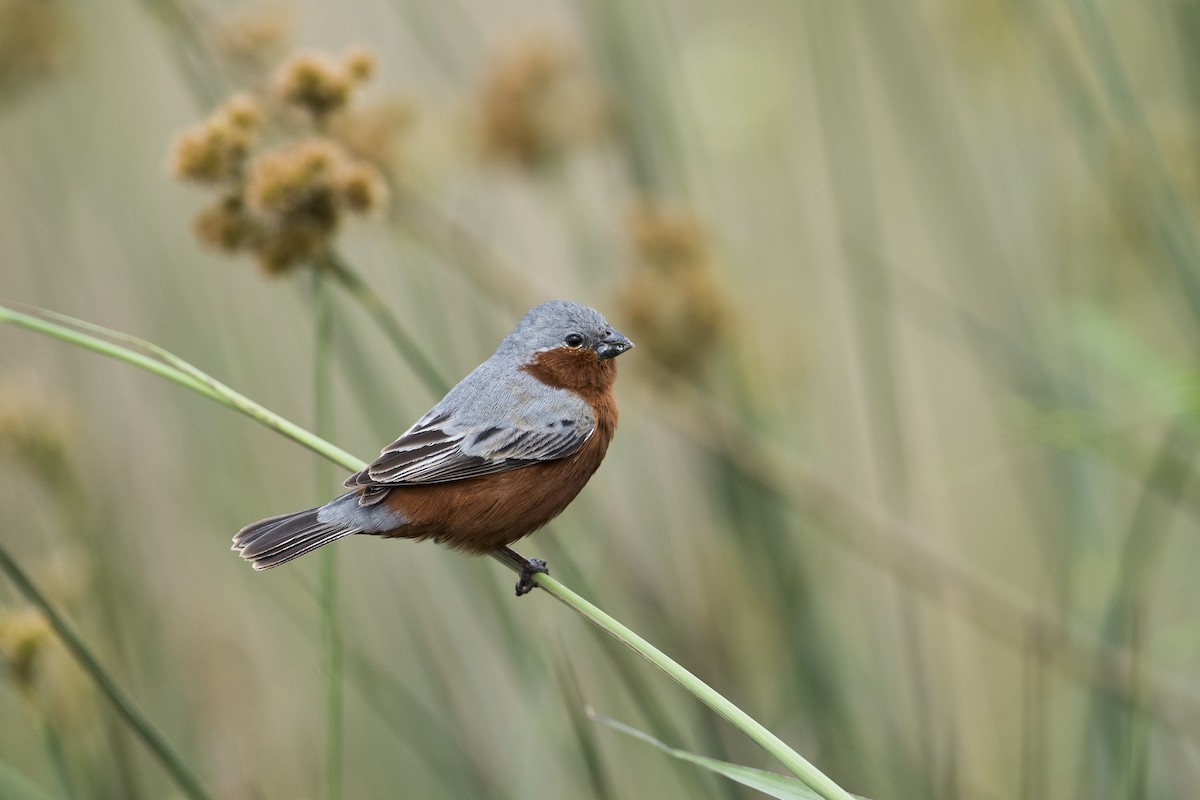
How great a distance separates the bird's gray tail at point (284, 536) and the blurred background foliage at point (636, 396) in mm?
519

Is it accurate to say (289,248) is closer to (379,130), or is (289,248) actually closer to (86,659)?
(86,659)

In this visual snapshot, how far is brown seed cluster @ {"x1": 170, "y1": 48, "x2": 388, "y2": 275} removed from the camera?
8.93 feet

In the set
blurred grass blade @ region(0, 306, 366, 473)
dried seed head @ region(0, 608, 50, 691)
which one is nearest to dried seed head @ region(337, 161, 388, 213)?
blurred grass blade @ region(0, 306, 366, 473)

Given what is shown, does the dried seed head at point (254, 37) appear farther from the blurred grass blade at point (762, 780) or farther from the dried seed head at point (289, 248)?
the blurred grass blade at point (762, 780)

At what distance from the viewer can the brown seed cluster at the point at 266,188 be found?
2723 mm

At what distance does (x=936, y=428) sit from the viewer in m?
7.11

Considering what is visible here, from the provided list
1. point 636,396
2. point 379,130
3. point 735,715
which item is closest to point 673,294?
point 636,396

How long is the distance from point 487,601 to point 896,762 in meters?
1.41

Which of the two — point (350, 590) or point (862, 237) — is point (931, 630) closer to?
point (862, 237)

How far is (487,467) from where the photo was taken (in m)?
2.86

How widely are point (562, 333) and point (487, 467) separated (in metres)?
0.39

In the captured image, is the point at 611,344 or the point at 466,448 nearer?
the point at 466,448

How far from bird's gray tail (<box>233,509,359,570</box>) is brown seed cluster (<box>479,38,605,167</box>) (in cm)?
186

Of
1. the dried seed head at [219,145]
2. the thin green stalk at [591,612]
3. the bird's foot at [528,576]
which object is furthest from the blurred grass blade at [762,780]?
the dried seed head at [219,145]
